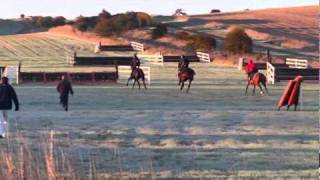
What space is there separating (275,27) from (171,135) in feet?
342

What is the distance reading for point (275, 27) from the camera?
11950cm

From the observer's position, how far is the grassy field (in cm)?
1262

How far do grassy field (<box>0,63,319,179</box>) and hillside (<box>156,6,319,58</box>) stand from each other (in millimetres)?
57812

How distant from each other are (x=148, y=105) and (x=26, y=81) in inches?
584

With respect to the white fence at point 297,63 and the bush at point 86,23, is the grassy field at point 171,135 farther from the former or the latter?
the bush at point 86,23

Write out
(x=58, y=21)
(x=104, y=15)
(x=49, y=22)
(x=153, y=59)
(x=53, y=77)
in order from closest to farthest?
1. (x=53, y=77)
2. (x=153, y=59)
3. (x=104, y=15)
4. (x=49, y=22)
5. (x=58, y=21)

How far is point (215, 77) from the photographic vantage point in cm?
4803

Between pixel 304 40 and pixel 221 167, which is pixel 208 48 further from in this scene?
pixel 221 167

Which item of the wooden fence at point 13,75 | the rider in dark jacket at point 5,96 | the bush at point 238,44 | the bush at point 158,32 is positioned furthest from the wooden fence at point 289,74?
the bush at point 158,32

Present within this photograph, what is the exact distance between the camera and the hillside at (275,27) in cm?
9575

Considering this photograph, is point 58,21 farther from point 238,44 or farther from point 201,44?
point 238,44

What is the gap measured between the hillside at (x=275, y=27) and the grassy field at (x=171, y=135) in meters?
57.8

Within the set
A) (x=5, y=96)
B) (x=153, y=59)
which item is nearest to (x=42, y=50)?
(x=153, y=59)

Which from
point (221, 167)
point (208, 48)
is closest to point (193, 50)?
point (208, 48)
